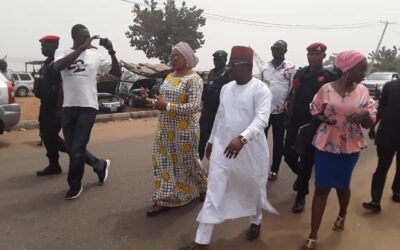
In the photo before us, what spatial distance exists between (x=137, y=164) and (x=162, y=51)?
22038 millimetres

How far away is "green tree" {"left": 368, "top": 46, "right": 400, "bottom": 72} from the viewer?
51.5 meters

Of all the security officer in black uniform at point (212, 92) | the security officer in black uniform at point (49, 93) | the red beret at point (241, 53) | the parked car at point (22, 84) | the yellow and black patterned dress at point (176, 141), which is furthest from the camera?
the parked car at point (22, 84)

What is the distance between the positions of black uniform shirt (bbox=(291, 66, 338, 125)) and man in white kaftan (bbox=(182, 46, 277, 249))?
1.16 metres

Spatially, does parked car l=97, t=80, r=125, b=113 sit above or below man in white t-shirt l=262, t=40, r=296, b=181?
below

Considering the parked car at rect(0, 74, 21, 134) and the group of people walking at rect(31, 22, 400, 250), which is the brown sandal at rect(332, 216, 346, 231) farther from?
the parked car at rect(0, 74, 21, 134)

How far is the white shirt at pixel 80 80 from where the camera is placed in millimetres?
4473

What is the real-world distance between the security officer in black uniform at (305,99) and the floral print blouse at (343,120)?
0.71 metres

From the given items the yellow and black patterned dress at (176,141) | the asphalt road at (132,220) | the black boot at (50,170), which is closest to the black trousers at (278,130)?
the asphalt road at (132,220)

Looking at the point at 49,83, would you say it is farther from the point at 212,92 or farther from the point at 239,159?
the point at 239,159

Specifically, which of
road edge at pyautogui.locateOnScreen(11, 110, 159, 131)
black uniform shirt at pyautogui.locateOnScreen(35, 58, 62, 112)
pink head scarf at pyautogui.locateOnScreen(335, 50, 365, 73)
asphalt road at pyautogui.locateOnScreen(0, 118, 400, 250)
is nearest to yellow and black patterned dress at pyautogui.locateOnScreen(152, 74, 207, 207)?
asphalt road at pyautogui.locateOnScreen(0, 118, 400, 250)

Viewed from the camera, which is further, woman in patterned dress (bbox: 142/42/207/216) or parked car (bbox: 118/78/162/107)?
parked car (bbox: 118/78/162/107)

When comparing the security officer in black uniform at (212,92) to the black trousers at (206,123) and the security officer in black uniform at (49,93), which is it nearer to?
the black trousers at (206,123)

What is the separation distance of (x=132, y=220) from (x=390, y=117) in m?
2.92

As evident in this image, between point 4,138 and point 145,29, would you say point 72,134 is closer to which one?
point 4,138
